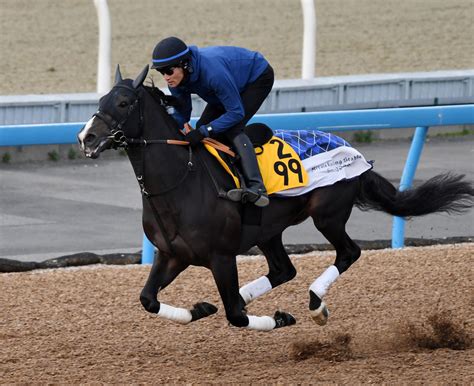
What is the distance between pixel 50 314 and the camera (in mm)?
7508

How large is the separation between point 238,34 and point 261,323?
14659 mm

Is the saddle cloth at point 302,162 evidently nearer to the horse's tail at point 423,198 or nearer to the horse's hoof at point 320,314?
the horse's tail at point 423,198

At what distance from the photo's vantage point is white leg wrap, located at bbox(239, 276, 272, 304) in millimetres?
7020

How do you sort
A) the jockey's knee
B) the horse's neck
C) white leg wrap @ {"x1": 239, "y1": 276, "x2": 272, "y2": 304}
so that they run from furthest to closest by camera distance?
white leg wrap @ {"x1": 239, "y1": 276, "x2": 272, "y2": 304}, the jockey's knee, the horse's neck

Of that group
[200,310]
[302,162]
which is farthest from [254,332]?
[302,162]

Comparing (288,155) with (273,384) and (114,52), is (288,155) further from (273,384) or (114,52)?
(114,52)

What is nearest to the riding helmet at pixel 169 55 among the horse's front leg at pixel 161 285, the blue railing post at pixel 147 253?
the horse's front leg at pixel 161 285

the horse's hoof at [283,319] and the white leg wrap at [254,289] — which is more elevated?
the white leg wrap at [254,289]

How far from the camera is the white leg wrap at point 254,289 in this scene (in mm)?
7020

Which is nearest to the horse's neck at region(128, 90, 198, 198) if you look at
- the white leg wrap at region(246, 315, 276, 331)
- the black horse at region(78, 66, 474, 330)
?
the black horse at region(78, 66, 474, 330)

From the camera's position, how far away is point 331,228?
712 centimetres

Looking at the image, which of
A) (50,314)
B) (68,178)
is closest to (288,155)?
(50,314)

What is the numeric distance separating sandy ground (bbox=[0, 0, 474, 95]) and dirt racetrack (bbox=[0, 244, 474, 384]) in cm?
833

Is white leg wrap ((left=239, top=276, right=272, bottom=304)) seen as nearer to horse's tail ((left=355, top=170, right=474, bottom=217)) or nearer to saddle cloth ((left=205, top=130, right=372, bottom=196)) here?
saddle cloth ((left=205, top=130, right=372, bottom=196))
